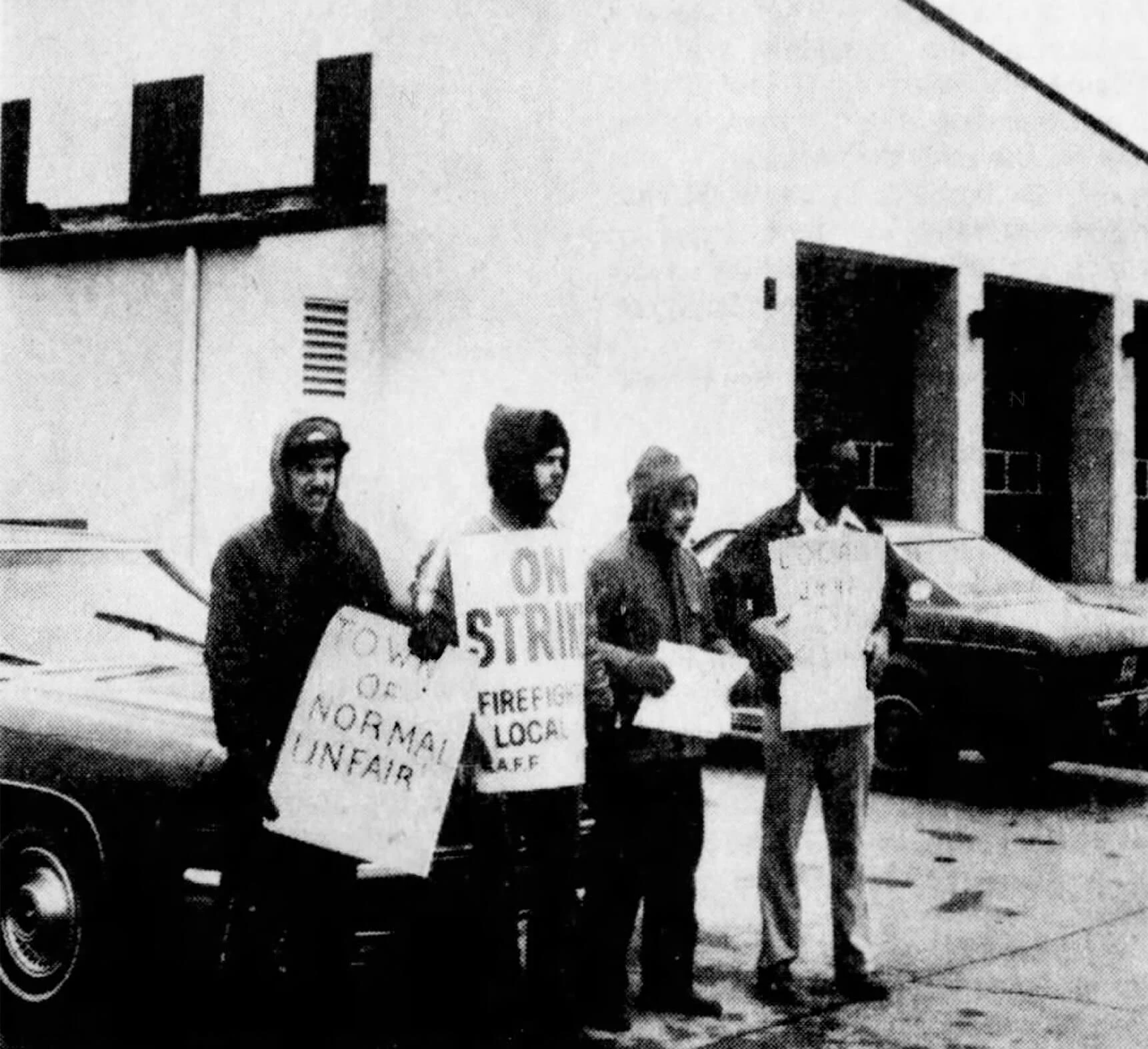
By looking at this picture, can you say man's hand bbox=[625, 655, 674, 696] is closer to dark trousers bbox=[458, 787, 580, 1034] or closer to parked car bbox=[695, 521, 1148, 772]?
dark trousers bbox=[458, 787, 580, 1034]

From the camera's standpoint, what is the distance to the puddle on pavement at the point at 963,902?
7309 mm

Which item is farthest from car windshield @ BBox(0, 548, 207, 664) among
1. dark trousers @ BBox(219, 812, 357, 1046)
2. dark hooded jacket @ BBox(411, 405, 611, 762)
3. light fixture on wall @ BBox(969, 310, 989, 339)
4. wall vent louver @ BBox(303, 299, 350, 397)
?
light fixture on wall @ BBox(969, 310, 989, 339)

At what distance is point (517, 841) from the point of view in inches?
199

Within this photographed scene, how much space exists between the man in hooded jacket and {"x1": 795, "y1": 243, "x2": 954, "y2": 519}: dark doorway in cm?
1384

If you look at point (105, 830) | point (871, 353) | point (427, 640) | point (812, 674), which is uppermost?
point (871, 353)

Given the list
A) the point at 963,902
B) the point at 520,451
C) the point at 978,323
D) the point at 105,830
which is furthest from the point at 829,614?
the point at 978,323

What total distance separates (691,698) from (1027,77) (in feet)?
49.8

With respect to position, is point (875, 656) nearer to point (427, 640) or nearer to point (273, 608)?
point (427, 640)

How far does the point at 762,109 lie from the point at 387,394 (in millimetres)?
4355

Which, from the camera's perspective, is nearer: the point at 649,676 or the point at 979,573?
the point at 649,676

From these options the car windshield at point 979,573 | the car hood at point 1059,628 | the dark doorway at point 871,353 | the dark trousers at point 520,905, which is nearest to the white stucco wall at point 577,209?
the dark doorway at point 871,353

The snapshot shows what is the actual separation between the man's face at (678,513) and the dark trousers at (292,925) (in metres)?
1.52

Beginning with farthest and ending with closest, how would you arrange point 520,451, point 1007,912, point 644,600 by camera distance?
point 1007,912
point 644,600
point 520,451

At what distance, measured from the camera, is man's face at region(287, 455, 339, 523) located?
14.9ft
